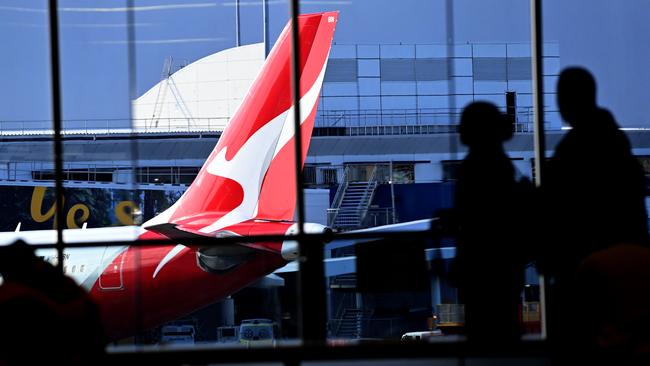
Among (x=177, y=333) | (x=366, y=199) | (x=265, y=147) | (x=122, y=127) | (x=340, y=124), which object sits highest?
(x=340, y=124)

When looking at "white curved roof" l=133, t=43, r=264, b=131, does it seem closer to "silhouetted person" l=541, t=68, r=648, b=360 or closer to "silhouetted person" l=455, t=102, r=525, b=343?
"silhouetted person" l=455, t=102, r=525, b=343

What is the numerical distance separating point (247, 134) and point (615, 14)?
31.7 ft

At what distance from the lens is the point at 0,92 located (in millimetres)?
12820

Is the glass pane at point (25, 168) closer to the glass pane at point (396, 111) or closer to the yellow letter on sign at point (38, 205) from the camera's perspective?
the yellow letter on sign at point (38, 205)

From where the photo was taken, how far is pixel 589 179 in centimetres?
347

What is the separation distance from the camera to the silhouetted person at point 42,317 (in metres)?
2.93

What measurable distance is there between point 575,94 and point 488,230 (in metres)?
0.65

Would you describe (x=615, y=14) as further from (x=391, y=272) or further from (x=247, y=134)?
(x=247, y=134)

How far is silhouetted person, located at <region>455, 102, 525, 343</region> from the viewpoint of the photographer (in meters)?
3.75

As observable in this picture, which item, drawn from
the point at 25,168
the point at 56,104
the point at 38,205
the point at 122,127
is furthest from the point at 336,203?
the point at 56,104

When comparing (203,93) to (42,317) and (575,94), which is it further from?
(42,317)

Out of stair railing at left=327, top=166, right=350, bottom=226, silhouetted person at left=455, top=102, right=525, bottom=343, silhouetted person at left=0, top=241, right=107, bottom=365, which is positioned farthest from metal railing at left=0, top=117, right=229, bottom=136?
silhouetted person at left=0, top=241, right=107, bottom=365

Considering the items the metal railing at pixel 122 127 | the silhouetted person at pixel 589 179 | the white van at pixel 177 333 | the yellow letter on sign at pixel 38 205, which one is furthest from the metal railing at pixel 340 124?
the silhouetted person at pixel 589 179

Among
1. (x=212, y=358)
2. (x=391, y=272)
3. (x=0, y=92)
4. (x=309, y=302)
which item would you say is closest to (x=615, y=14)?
(x=391, y=272)
